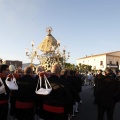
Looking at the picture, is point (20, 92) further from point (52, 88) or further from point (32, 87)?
point (52, 88)

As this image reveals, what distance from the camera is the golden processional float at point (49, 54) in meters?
19.4

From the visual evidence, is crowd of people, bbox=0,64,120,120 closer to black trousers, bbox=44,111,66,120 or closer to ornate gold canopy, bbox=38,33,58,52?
black trousers, bbox=44,111,66,120

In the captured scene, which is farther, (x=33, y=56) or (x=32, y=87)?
(x=33, y=56)

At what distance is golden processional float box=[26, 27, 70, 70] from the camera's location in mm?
19359

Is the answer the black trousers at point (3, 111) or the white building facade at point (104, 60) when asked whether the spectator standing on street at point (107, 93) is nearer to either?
the black trousers at point (3, 111)

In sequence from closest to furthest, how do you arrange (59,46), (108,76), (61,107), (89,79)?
(61,107), (108,76), (59,46), (89,79)

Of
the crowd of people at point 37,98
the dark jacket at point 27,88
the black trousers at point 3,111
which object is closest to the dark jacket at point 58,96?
the crowd of people at point 37,98

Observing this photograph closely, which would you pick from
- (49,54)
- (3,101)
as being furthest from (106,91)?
(49,54)

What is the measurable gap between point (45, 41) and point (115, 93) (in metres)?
14.2

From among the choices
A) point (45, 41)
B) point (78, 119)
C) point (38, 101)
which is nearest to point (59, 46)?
point (45, 41)

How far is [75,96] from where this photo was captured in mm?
8211

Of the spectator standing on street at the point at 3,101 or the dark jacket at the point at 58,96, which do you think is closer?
the dark jacket at the point at 58,96

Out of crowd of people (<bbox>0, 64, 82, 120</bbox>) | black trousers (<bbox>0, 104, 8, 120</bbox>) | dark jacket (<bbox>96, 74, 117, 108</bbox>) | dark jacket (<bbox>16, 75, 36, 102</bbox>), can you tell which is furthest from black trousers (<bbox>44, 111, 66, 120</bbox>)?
dark jacket (<bbox>96, 74, 117, 108</bbox>)

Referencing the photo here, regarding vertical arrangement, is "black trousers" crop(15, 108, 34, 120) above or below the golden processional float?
below
